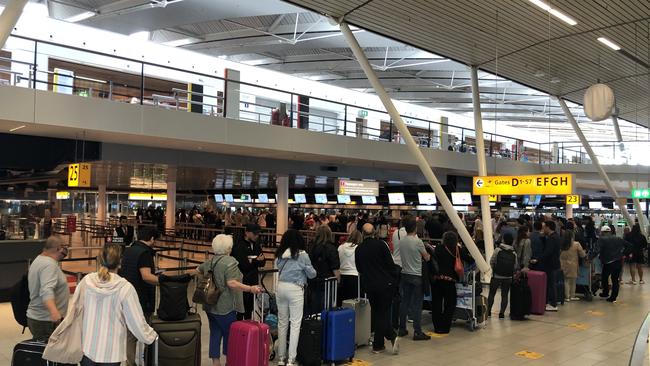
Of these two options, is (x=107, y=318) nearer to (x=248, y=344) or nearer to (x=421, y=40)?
(x=248, y=344)

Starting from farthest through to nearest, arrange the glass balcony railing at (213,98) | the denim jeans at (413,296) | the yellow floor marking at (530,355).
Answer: the glass balcony railing at (213,98) < the denim jeans at (413,296) < the yellow floor marking at (530,355)

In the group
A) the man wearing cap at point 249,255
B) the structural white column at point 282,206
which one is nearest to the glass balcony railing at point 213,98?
the structural white column at point 282,206

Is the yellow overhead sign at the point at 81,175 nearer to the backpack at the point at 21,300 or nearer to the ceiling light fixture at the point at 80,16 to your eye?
the backpack at the point at 21,300

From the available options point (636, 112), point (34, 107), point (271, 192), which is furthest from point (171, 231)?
point (636, 112)

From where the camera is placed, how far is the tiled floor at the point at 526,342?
23.4 ft

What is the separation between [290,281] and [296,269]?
16 cm

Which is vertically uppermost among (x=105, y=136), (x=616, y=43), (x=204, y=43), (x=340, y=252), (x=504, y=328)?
(x=204, y=43)

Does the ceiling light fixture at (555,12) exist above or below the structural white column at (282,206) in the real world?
above

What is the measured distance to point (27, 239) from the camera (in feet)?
38.9

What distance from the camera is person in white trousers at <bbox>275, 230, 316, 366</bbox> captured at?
6.24 m

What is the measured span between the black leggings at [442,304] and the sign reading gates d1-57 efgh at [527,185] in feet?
14.8

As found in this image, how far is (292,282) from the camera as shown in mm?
6258

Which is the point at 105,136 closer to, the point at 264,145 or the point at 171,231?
the point at 264,145

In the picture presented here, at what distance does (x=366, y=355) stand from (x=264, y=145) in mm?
6608
